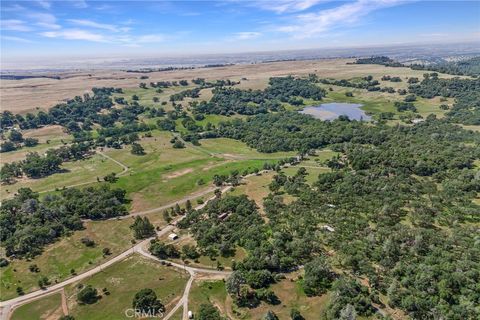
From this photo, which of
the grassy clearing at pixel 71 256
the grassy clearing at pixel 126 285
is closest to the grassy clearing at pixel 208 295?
the grassy clearing at pixel 126 285

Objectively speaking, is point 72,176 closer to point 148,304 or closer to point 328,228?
point 148,304

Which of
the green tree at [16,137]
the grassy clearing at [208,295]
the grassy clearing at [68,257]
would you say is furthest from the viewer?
the green tree at [16,137]

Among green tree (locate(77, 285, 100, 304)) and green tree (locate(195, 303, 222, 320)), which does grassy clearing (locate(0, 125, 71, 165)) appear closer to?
green tree (locate(77, 285, 100, 304))

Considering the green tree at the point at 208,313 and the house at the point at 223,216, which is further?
the house at the point at 223,216

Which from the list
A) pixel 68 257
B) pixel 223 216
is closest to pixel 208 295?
pixel 223 216

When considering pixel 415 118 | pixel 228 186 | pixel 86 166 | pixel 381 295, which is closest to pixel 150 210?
pixel 228 186

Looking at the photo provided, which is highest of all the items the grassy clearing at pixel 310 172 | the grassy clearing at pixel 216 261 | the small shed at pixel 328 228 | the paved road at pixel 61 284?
the grassy clearing at pixel 310 172

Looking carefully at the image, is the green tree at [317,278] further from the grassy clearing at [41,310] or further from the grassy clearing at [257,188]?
the grassy clearing at [41,310]
